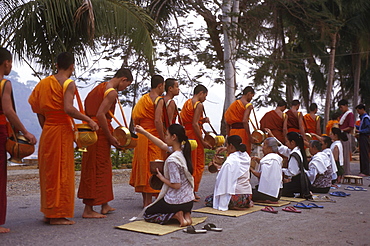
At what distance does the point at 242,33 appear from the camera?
45.4ft

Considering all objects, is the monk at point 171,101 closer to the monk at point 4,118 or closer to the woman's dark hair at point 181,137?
the woman's dark hair at point 181,137

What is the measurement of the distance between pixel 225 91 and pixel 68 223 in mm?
9738

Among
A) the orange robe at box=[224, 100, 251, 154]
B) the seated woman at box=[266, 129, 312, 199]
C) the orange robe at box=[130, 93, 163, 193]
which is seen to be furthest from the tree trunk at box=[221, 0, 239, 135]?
the orange robe at box=[130, 93, 163, 193]

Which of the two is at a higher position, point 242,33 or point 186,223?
point 242,33

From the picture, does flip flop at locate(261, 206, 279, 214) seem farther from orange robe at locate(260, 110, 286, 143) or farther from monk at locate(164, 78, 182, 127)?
orange robe at locate(260, 110, 286, 143)

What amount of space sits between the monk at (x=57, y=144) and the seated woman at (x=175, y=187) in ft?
3.29

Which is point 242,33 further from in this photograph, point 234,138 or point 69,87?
point 69,87

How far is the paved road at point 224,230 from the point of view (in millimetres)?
4637

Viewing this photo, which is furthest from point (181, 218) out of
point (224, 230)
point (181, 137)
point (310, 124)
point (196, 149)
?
point (310, 124)

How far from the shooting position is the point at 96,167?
5.84m

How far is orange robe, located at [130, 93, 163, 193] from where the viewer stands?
654cm

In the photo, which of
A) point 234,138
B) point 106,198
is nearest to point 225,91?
point 234,138

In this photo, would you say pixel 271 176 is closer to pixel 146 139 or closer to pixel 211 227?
pixel 146 139

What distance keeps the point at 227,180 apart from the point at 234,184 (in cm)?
12
